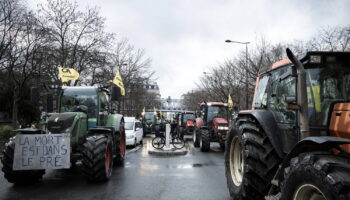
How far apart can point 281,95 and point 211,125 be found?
450 inches

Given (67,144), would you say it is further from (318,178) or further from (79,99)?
(318,178)

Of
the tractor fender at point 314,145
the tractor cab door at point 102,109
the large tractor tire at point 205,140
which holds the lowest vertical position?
the large tractor tire at point 205,140

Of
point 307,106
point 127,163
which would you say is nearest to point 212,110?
point 127,163

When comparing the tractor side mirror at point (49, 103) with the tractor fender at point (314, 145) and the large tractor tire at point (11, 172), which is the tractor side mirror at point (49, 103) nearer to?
the large tractor tire at point (11, 172)

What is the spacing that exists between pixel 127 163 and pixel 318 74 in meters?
8.44

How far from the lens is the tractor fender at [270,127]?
4.66m

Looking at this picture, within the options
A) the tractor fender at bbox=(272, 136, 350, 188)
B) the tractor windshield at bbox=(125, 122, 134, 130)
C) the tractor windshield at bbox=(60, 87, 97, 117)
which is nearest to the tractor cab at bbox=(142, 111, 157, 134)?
the tractor windshield at bbox=(125, 122, 134, 130)

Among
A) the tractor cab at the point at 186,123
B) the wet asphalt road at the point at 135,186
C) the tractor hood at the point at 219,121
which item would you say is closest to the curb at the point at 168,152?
the tractor hood at the point at 219,121

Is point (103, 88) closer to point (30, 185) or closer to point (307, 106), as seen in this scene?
point (30, 185)

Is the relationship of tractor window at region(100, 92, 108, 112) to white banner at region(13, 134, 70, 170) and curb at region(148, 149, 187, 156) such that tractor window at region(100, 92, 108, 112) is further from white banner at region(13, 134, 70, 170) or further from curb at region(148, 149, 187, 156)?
curb at region(148, 149, 187, 156)

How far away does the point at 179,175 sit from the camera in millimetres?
8719

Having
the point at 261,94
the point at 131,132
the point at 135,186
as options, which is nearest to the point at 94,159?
the point at 135,186

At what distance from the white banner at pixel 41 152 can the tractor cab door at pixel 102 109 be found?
218 cm

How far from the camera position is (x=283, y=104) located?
4871 mm
